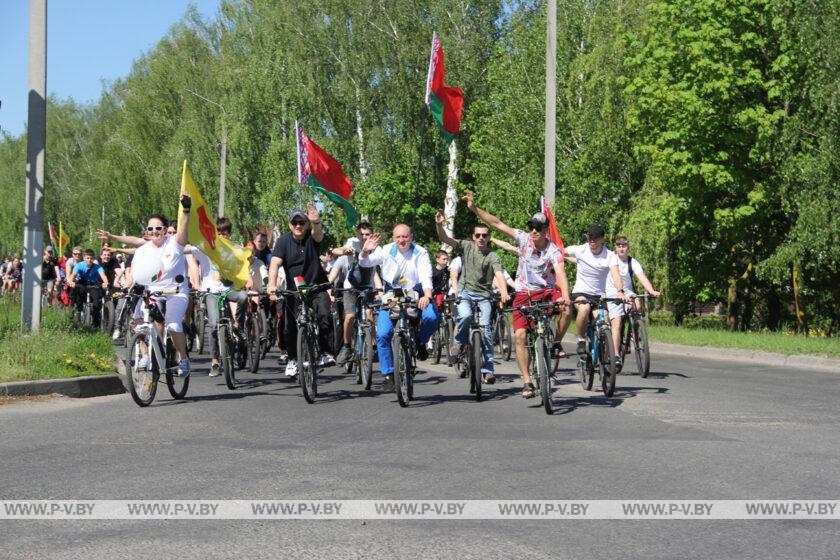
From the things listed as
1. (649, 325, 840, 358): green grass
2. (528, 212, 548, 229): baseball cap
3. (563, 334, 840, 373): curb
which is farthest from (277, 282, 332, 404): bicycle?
(649, 325, 840, 358): green grass

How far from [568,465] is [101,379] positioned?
6.57 meters

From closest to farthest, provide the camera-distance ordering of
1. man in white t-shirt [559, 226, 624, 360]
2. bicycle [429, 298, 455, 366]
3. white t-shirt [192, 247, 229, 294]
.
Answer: man in white t-shirt [559, 226, 624, 360] < white t-shirt [192, 247, 229, 294] < bicycle [429, 298, 455, 366]

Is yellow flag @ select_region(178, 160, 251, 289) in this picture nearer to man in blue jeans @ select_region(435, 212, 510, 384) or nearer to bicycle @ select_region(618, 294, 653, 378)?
man in blue jeans @ select_region(435, 212, 510, 384)

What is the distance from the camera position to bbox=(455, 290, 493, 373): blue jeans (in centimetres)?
1316

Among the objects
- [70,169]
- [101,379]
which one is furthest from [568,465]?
[70,169]

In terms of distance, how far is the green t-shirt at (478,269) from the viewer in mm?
13539

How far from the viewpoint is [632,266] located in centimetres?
1681

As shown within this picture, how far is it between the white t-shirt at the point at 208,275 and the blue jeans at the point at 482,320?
3726 millimetres

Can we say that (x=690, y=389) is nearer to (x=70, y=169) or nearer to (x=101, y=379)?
(x=101, y=379)

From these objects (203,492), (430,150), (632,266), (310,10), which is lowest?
(203,492)

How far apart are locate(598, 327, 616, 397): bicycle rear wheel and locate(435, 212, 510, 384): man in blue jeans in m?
1.14

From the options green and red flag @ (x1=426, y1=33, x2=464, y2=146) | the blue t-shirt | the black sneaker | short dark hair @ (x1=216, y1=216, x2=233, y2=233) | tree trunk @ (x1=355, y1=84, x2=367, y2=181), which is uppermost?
tree trunk @ (x1=355, y1=84, x2=367, y2=181)

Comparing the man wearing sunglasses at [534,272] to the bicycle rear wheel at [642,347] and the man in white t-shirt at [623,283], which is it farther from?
the bicycle rear wheel at [642,347]

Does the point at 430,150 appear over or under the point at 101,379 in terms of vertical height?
over
